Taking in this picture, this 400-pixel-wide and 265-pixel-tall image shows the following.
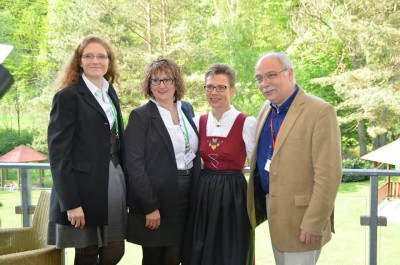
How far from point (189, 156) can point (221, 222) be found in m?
0.33

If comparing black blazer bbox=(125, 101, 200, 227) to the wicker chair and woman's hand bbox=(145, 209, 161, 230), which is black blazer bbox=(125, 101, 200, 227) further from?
the wicker chair

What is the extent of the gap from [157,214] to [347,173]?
3.37 ft

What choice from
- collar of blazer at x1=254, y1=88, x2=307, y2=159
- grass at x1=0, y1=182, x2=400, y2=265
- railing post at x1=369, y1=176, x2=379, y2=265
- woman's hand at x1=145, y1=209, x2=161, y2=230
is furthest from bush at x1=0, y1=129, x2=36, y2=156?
collar of blazer at x1=254, y1=88, x2=307, y2=159

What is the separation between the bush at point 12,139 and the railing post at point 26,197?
20059 millimetres

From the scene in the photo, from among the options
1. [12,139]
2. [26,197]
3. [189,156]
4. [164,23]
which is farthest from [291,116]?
[12,139]

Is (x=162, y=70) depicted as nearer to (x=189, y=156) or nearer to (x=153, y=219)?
(x=189, y=156)

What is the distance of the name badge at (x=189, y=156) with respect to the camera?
2.37m

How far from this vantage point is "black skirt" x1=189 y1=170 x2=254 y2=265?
235 cm

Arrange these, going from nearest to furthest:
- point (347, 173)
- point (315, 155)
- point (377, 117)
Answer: point (315, 155), point (347, 173), point (377, 117)

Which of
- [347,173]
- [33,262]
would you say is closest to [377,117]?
[347,173]

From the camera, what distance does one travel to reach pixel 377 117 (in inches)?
655

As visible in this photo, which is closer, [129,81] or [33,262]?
[33,262]

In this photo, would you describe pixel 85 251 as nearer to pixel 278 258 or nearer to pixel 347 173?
pixel 278 258

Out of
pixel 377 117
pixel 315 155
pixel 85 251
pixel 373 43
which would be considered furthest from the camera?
pixel 377 117
